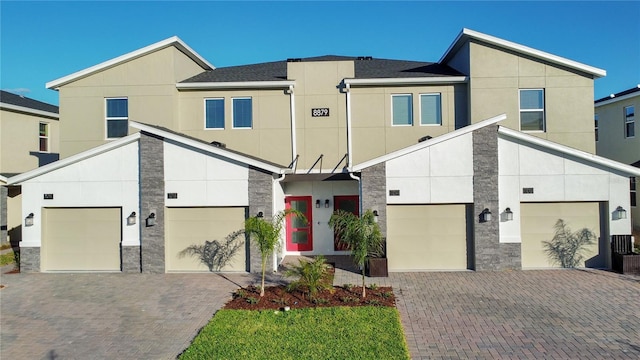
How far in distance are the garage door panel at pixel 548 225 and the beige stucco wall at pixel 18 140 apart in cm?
2198

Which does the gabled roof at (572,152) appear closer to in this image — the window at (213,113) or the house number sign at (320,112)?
the house number sign at (320,112)

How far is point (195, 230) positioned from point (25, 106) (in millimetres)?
14094

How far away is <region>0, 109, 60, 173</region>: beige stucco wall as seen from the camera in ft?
61.1

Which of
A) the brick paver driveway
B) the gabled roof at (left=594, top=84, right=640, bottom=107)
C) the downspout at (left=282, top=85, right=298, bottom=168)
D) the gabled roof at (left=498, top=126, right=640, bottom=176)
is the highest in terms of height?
the gabled roof at (left=594, top=84, right=640, bottom=107)

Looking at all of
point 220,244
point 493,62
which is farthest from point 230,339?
point 493,62

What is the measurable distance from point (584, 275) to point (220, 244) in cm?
1105

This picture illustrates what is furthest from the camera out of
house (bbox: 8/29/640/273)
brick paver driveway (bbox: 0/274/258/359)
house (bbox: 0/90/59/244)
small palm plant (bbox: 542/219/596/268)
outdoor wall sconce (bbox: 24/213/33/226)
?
house (bbox: 0/90/59/244)

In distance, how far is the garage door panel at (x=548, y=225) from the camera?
1252cm

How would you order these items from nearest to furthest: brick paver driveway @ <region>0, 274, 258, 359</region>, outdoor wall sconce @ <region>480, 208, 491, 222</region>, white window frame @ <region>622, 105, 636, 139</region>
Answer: brick paver driveway @ <region>0, 274, 258, 359</region> → outdoor wall sconce @ <region>480, 208, 491, 222</region> → white window frame @ <region>622, 105, 636, 139</region>

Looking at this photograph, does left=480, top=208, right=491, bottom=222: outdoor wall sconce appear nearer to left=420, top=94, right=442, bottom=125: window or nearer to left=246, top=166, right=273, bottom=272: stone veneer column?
left=420, top=94, right=442, bottom=125: window

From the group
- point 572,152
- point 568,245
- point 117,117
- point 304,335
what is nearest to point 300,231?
point 304,335

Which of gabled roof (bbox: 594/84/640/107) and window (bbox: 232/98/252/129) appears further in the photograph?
gabled roof (bbox: 594/84/640/107)

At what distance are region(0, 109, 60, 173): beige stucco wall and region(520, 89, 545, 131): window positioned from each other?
2239 cm

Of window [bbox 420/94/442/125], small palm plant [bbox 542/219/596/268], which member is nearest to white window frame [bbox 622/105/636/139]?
small palm plant [bbox 542/219/596/268]
